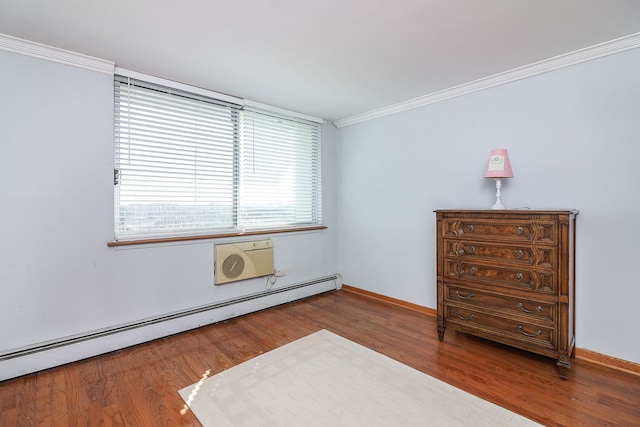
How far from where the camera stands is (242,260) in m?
3.16

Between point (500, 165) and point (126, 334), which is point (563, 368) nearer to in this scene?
point (500, 165)

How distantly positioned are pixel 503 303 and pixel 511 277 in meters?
0.21

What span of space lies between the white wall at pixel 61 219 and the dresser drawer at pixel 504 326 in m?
2.57

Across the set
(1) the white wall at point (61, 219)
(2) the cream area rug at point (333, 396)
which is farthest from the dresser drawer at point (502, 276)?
(1) the white wall at point (61, 219)

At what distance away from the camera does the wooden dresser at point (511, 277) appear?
2.03 meters

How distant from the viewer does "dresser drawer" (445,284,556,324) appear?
82.0 inches

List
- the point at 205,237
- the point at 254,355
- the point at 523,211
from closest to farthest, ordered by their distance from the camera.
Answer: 1. the point at 523,211
2. the point at 254,355
3. the point at 205,237

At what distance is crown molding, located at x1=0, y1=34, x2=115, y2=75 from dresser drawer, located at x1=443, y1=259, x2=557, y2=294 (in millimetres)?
3253

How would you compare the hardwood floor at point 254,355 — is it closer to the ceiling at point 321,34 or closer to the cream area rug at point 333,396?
the cream area rug at point 333,396

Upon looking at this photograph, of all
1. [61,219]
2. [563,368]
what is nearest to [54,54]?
[61,219]

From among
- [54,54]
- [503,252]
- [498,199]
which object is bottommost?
[503,252]

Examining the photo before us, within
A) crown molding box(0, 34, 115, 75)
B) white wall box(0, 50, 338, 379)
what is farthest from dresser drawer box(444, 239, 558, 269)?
crown molding box(0, 34, 115, 75)

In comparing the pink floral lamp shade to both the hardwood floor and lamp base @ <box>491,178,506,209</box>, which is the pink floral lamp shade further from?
the hardwood floor

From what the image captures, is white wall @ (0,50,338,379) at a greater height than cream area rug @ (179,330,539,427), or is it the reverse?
white wall @ (0,50,338,379)
